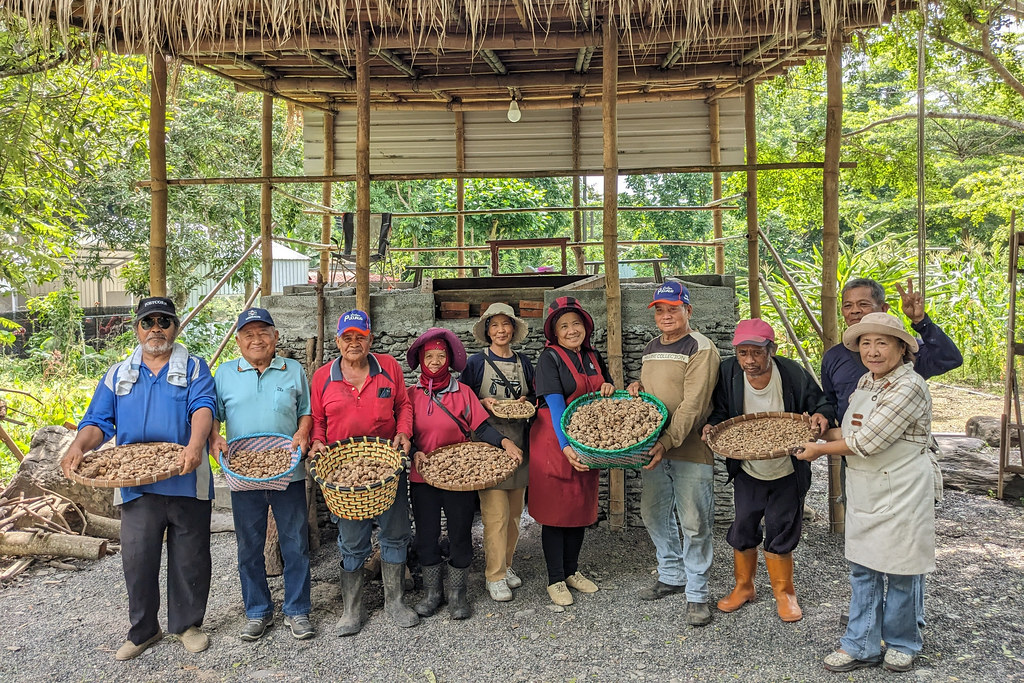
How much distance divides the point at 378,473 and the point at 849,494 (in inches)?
85.5

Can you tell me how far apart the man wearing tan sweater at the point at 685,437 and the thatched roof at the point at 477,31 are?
1.92 metres

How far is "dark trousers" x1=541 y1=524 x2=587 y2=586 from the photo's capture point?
4.09m

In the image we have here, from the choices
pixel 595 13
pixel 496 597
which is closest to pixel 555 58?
pixel 595 13

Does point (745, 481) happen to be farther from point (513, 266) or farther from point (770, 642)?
point (513, 266)

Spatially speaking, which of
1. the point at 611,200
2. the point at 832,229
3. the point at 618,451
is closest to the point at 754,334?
the point at 618,451

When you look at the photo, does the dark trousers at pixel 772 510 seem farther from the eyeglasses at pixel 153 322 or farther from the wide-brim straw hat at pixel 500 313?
the eyeglasses at pixel 153 322

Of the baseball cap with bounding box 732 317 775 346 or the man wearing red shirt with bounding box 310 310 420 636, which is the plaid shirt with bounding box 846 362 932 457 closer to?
the baseball cap with bounding box 732 317 775 346

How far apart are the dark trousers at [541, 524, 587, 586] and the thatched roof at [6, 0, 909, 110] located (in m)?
2.97

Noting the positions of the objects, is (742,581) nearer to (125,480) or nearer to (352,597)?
(352,597)

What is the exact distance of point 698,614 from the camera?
12.4 ft

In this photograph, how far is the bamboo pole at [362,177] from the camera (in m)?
4.89

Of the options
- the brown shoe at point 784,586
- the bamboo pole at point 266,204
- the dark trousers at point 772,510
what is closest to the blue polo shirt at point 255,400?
the dark trousers at point 772,510

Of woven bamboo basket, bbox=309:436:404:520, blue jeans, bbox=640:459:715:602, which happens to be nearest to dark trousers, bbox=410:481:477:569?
woven bamboo basket, bbox=309:436:404:520

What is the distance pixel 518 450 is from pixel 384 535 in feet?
2.78
